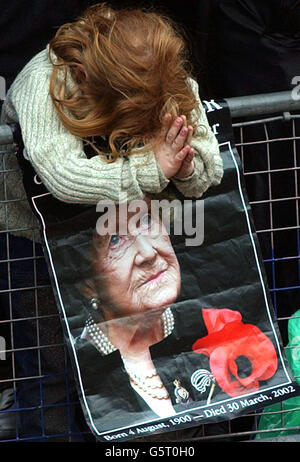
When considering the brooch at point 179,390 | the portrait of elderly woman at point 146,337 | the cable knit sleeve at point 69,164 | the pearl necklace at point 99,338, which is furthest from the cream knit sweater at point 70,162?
the brooch at point 179,390

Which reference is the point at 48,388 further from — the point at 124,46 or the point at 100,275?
the point at 124,46

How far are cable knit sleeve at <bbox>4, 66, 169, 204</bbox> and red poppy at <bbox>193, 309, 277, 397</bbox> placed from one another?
469mm

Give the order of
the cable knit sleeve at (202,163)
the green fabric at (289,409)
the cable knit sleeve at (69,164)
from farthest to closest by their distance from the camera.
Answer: the green fabric at (289,409) < the cable knit sleeve at (202,163) < the cable knit sleeve at (69,164)

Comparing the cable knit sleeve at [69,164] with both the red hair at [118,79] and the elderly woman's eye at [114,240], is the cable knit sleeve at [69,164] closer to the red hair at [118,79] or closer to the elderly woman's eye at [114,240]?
the red hair at [118,79]

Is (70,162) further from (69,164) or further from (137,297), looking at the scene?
(137,297)

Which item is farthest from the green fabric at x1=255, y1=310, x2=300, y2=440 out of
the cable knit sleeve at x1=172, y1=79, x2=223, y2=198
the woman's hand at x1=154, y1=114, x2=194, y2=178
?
the woman's hand at x1=154, y1=114, x2=194, y2=178

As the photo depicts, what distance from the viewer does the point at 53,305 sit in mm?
2750

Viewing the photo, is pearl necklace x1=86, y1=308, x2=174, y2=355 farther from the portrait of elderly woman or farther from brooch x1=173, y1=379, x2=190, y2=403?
brooch x1=173, y1=379, x2=190, y2=403

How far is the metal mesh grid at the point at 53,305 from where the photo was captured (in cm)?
268

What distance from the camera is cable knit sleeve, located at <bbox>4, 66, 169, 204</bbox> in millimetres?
2369

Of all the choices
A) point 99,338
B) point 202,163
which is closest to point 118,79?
point 202,163

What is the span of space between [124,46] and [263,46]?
786 mm

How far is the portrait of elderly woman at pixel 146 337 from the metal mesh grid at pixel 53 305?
6.9 inches
